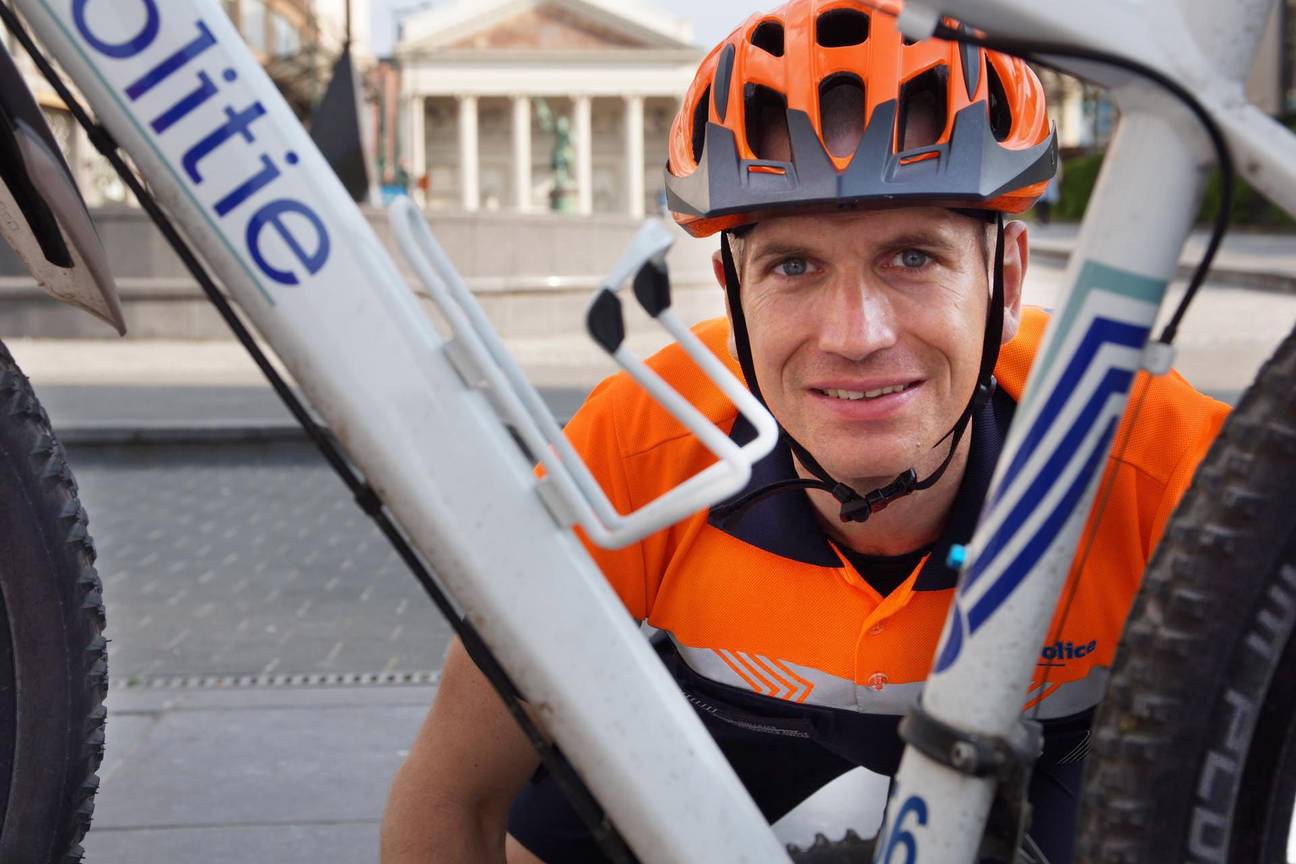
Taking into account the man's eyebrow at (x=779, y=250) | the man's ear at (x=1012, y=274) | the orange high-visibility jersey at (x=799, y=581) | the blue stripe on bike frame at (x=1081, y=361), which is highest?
the blue stripe on bike frame at (x=1081, y=361)

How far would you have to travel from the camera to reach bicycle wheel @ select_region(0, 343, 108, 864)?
4.58 feet

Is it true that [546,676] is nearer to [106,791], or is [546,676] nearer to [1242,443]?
[1242,443]

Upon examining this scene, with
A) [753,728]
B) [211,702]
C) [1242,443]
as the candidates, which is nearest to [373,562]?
[211,702]

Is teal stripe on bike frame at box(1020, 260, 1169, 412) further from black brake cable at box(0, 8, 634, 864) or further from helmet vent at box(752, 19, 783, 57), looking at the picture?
helmet vent at box(752, 19, 783, 57)

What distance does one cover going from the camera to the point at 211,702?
155 inches

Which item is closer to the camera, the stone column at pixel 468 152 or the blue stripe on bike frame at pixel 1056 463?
the blue stripe on bike frame at pixel 1056 463

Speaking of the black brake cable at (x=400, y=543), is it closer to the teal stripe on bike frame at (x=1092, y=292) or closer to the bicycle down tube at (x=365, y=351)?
the bicycle down tube at (x=365, y=351)

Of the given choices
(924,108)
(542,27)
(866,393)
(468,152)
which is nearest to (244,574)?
(866,393)

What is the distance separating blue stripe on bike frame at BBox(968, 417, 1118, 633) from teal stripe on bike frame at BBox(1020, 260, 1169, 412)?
0.21ft

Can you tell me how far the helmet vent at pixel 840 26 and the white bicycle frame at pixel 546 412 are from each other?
0.59 meters

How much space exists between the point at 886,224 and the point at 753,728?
681 mm

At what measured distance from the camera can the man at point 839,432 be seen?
66.6 inches

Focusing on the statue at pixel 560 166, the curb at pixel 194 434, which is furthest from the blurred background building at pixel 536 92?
the curb at pixel 194 434

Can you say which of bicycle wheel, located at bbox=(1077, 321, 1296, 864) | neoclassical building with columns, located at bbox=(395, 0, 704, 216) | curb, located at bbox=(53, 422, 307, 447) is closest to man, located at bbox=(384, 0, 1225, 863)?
bicycle wheel, located at bbox=(1077, 321, 1296, 864)
